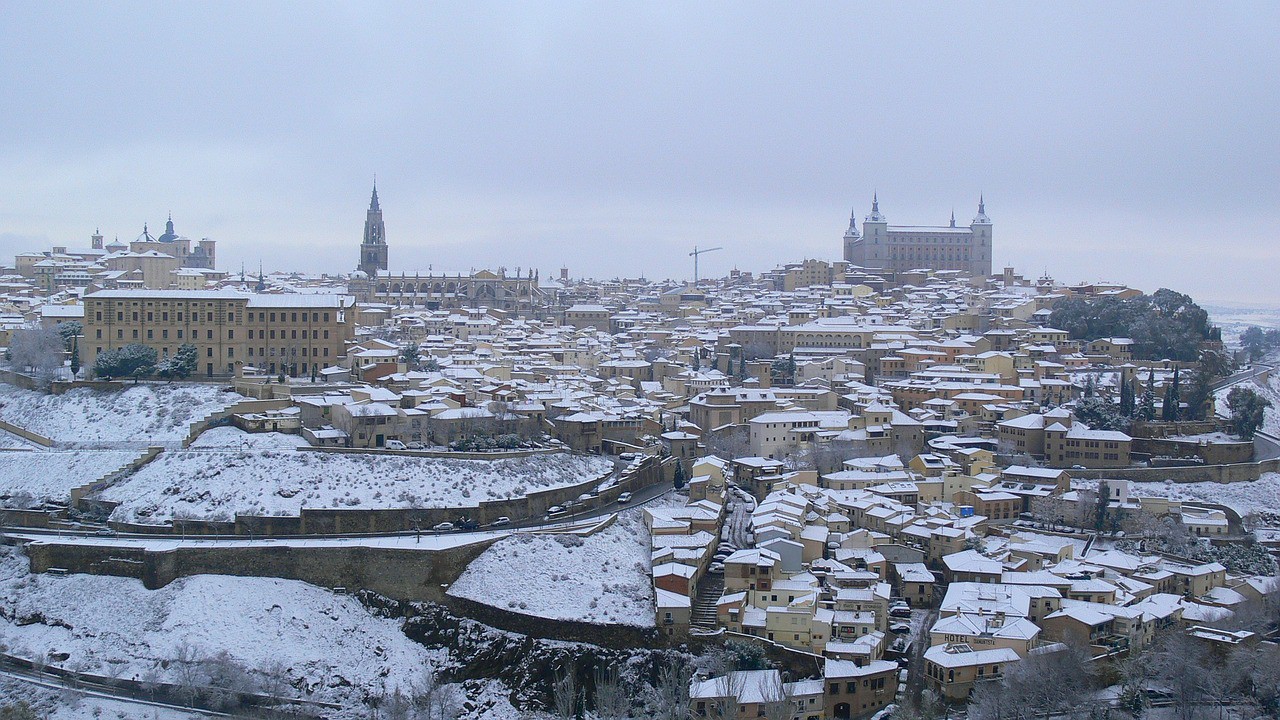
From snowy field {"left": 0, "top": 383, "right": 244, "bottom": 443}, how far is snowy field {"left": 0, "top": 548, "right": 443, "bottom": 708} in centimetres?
612

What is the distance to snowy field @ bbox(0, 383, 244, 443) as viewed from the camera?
109 ft

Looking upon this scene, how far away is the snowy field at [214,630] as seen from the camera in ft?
80.7

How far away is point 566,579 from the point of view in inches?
1079

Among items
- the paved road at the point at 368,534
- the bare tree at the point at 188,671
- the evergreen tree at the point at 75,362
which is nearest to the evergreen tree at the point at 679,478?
the paved road at the point at 368,534

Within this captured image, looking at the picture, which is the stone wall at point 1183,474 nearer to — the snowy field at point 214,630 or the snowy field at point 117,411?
the snowy field at point 214,630

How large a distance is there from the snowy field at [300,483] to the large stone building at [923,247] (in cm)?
5053

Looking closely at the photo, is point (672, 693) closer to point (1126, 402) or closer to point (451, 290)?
point (1126, 402)

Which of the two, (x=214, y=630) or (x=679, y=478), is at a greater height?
(x=679, y=478)

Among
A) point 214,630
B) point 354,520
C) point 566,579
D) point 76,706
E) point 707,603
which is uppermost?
point 354,520

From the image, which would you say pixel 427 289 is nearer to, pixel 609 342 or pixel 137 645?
pixel 609 342

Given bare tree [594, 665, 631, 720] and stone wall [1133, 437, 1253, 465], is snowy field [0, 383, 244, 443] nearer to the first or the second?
bare tree [594, 665, 631, 720]

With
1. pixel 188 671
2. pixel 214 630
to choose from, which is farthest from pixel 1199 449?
pixel 188 671

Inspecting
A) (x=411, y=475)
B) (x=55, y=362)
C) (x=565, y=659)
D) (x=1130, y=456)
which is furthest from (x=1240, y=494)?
(x=55, y=362)

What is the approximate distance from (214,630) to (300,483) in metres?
5.31
